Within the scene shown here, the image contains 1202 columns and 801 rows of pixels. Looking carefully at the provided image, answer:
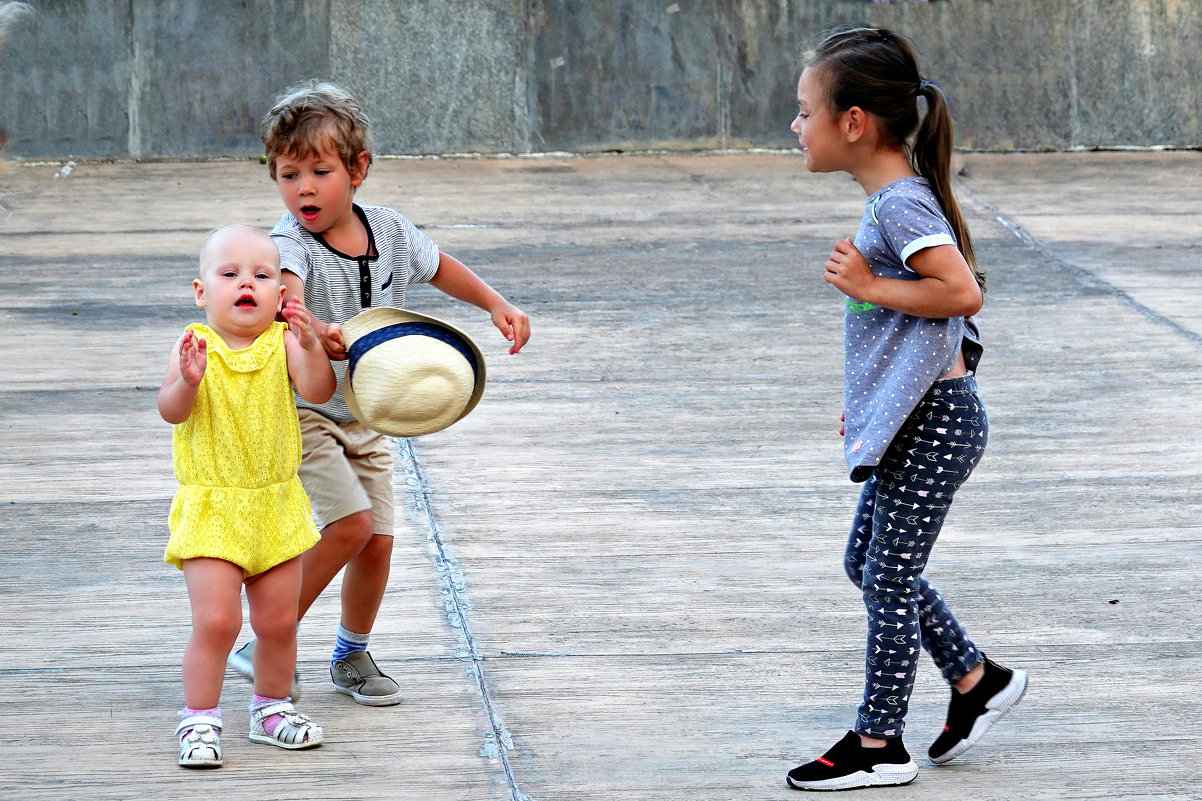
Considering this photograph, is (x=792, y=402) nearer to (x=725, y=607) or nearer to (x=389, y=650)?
(x=725, y=607)

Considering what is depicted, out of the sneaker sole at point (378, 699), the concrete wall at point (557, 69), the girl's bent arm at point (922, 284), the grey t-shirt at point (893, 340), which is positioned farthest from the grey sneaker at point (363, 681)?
the concrete wall at point (557, 69)

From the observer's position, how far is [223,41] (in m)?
12.6

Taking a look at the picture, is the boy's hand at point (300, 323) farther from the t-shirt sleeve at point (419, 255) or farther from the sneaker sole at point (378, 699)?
the sneaker sole at point (378, 699)

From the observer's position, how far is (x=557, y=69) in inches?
514

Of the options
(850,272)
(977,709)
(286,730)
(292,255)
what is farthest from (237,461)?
(977,709)

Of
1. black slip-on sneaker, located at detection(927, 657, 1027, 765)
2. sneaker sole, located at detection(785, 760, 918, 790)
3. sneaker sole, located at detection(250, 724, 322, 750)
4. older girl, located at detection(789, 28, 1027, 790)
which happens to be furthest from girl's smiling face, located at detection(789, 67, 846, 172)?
sneaker sole, located at detection(250, 724, 322, 750)

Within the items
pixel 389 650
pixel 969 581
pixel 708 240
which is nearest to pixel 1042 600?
pixel 969 581

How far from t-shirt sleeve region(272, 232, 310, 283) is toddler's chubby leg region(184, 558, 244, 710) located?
632mm

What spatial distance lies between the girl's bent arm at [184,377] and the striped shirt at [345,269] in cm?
31

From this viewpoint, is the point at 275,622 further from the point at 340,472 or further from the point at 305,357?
the point at 305,357

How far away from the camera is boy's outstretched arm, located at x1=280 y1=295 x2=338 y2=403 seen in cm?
325

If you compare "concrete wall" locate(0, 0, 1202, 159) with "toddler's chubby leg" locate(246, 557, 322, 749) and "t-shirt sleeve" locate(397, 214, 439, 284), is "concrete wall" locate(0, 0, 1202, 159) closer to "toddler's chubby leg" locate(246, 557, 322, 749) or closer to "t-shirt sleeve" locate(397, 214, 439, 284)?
"t-shirt sleeve" locate(397, 214, 439, 284)

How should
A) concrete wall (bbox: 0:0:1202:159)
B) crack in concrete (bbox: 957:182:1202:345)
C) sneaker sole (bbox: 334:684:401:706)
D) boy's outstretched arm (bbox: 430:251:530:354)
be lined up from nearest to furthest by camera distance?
sneaker sole (bbox: 334:684:401:706) < boy's outstretched arm (bbox: 430:251:530:354) < crack in concrete (bbox: 957:182:1202:345) < concrete wall (bbox: 0:0:1202:159)

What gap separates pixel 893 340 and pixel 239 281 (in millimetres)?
1337
